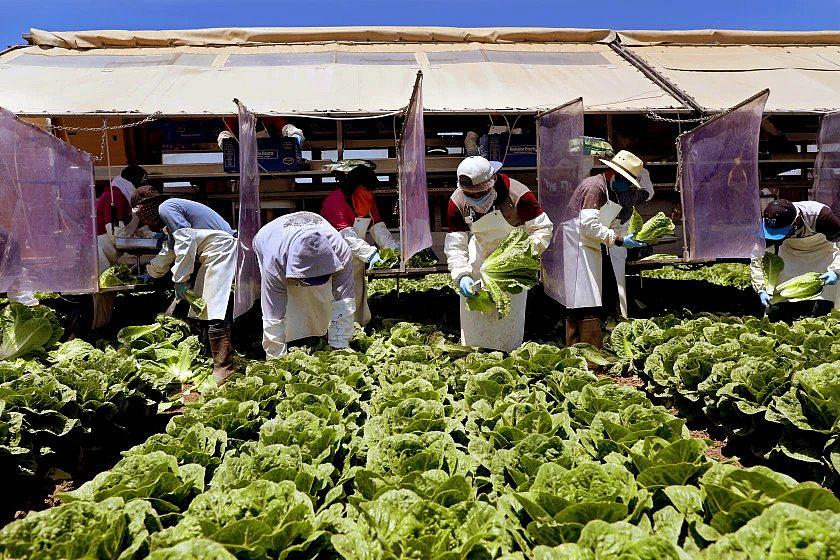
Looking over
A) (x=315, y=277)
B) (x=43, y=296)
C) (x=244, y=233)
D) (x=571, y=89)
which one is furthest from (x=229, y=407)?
(x=571, y=89)

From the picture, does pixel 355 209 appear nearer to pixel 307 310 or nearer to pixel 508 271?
pixel 307 310

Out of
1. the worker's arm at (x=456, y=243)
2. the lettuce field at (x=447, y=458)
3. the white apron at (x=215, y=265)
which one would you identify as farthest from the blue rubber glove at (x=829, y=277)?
the white apron at (x=215, y=265)

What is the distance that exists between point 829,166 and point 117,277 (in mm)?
8580

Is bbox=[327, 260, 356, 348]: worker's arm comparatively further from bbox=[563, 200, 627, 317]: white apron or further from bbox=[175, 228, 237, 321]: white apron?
bbox=[563, 200, 627, 317]: white apron

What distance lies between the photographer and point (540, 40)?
11.4 metres

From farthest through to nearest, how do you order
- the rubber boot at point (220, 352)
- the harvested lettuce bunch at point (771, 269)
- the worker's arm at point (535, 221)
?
the harvested lettuce bunch at point (771, 269)
the rubber boot at point (220, 352)
the worker's arm at point (535, 221)

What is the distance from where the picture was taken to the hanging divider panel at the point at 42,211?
571cm

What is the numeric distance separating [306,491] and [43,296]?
6879 mm

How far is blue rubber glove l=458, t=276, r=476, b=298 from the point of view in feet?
17.6

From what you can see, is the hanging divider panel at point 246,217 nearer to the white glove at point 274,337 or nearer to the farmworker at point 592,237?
the white glove at point 274,337

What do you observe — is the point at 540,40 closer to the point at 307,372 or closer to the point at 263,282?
the point at 263,282

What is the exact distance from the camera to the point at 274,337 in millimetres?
5316

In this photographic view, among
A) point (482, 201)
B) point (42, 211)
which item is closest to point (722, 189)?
point (482, 201)

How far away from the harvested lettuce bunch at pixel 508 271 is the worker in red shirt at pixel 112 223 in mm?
4791
